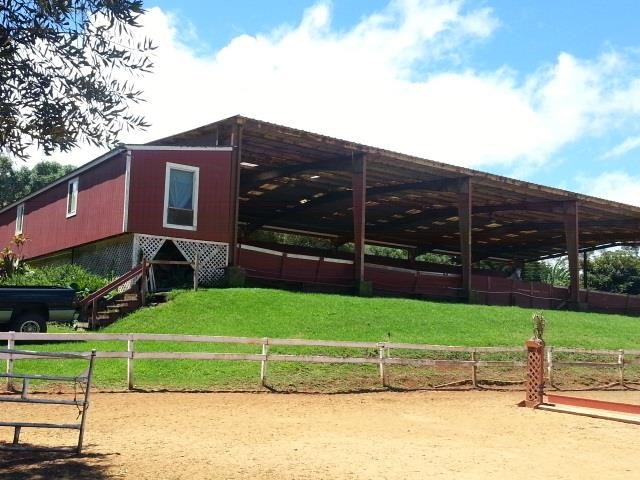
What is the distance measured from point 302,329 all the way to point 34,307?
21.3 ft

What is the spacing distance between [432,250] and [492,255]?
5.98m

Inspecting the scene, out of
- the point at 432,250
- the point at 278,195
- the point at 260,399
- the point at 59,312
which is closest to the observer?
the point at 260,399

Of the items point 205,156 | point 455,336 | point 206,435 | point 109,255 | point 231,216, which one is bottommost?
point 206,435

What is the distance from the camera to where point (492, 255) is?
1997 inches

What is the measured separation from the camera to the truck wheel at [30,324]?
15.7 m

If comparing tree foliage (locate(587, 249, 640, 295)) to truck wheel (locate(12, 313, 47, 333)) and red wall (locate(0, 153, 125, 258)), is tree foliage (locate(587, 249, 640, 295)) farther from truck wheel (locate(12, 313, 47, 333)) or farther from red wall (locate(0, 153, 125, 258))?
truck wheel (locate(12, 313, 47, 333))

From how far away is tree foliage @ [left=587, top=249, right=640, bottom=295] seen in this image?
2007 inches

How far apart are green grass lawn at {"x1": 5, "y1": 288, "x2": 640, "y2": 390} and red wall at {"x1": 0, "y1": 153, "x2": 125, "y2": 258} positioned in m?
4.92

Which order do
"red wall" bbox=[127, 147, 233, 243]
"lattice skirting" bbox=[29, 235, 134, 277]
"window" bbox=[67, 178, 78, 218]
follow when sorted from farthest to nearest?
"window" bbox=[67, 178, 78, 218] → "lattice skirting" bbox=[29, 235, 134, 277] → "red wall" bbox=[127, 147, 233, 243]

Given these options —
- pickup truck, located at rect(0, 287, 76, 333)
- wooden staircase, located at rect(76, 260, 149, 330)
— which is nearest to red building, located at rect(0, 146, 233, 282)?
wooden staircase, located at rect(76, 260, 149, 330)

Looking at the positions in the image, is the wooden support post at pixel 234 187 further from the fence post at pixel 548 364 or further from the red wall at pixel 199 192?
the fence post at pixel 548 364

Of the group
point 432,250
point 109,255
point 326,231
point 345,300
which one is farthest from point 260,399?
point 432,250

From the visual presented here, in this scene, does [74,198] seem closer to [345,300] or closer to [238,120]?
[238,120]

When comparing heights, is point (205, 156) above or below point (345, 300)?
above
